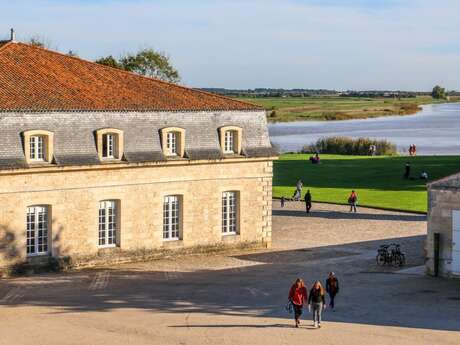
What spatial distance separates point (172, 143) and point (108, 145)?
2929 millimetres

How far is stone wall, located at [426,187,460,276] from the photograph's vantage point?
3478 centimetres

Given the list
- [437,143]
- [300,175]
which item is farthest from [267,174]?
[437,143]

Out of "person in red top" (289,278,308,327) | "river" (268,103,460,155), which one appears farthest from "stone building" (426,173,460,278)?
"river" (268,103,460,155)

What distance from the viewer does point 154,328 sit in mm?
27406

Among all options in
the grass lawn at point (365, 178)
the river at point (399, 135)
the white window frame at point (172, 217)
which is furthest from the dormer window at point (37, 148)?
the river at point (399, 135)

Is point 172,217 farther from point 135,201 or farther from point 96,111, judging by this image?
point 96,111

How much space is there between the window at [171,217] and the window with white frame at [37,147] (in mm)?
5566

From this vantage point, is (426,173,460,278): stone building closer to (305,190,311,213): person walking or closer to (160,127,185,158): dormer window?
(160,127,185,158): dormer window

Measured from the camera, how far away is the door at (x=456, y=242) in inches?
1369

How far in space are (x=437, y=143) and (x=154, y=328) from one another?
107347 millimetres

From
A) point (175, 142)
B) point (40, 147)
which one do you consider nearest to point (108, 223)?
point (40, 147)

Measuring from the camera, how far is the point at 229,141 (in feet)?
137

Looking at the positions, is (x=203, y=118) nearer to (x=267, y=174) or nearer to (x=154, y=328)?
(x=267, y=174)

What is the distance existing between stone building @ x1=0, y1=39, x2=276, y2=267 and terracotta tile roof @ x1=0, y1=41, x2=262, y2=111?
5cm
